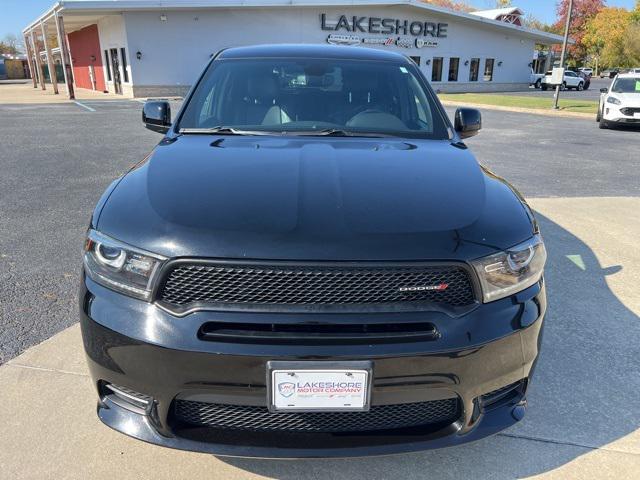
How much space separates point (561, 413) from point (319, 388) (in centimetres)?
146

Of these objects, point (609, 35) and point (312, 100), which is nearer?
point (312, 100)

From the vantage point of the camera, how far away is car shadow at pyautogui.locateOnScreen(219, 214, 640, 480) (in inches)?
82.6

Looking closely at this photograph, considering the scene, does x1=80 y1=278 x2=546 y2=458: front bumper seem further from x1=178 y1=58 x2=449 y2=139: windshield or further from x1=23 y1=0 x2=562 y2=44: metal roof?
x1=23 y1=0 x2=562 y2=44: metal roof

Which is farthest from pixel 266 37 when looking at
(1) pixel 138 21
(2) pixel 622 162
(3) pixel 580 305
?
(3) pixel 580 305

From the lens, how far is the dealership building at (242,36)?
85.1ft

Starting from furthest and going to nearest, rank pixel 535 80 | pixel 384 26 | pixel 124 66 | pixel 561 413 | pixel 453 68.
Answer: pixel 535 80 → pixel 453 68 → pixel 384 26 → pixel 124 66 → pixel 561 413

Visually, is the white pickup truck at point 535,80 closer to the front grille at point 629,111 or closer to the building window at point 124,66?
the front grille at point 629,111

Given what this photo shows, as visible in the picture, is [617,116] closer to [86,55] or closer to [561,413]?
[561,413]

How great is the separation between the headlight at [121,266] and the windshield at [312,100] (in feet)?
3.87

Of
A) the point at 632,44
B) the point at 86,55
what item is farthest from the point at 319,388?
the point at 632,44

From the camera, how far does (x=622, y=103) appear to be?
14.0m

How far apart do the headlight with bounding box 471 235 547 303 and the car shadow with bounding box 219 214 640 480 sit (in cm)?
82

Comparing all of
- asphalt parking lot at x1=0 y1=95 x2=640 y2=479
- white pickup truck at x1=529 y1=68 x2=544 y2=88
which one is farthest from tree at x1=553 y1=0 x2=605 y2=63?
asphalt parking lot at x1=0 y1=95 x2=640 y2=479

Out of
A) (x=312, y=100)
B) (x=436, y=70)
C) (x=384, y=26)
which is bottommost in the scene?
(x=436, y=70)
